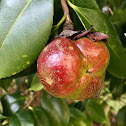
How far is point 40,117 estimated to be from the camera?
1179mm

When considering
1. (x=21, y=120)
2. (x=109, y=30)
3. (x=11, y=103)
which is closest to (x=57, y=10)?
(x=109, y=30)

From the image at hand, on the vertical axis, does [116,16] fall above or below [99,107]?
above

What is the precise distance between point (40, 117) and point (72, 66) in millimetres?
745

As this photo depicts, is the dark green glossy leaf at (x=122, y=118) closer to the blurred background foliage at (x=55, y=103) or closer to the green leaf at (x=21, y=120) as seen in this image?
the blurred background foliage at (x=55, y=103)

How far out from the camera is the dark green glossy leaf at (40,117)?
116cm

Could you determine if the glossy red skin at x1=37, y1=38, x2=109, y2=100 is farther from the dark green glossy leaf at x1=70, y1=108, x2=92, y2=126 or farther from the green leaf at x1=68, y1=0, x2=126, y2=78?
the dark green glossy leaf at x1=70, y1=108, x2=92, y2=126

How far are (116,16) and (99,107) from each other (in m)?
0.84

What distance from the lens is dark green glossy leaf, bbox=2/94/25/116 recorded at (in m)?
1.21

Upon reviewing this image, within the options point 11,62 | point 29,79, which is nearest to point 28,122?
point 29,79

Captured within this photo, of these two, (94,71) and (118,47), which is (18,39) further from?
(118,47)

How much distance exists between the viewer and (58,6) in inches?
32.4

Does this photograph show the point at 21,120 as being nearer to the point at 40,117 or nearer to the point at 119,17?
the point at 40,117

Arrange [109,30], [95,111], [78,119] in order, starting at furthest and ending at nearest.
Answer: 1. [95,111]
2. [78,119]
3. [109,30]

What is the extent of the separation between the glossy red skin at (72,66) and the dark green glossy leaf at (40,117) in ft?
2.10
